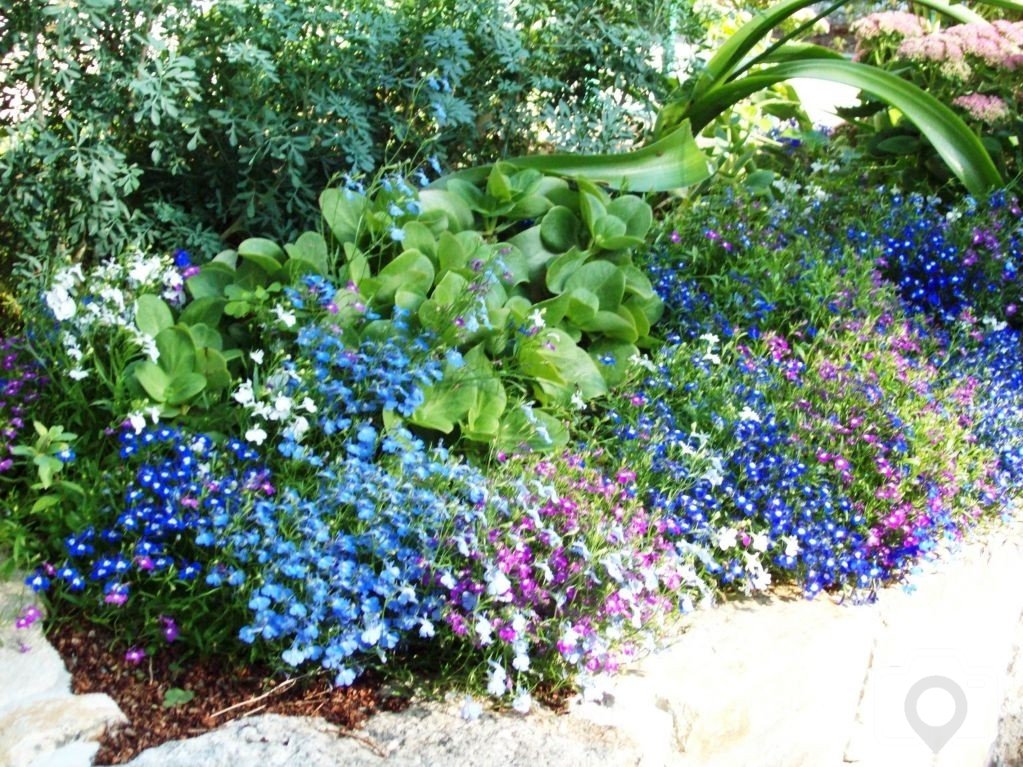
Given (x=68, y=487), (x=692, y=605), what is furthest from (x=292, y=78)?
(x=692, y=605)

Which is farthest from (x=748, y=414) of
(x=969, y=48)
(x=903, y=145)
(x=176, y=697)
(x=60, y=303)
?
(x=969, y=48)

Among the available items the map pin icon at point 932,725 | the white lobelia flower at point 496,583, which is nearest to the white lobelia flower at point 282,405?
the white lobelia flower at point 496,583

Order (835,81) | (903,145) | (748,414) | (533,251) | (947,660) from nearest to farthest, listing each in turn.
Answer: (748,414) < (947,660) < (533,251) < (835,81) < (903,145)

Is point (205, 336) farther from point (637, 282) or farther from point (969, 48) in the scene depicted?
point (969, 48)

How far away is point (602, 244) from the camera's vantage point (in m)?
3.04

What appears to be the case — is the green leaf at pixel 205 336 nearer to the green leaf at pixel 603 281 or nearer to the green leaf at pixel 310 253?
the green leaf at pixel 310 253

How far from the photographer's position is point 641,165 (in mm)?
3465

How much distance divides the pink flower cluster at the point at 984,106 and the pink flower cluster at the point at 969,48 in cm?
10

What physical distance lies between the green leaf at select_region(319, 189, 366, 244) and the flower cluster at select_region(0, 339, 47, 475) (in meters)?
0.76

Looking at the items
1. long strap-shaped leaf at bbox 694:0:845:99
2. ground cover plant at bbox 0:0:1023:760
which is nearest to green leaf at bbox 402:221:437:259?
ground cover plant at bbox 0:0:1023:760

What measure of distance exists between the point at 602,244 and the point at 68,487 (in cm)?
155

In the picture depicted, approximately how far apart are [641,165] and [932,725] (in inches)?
71.7

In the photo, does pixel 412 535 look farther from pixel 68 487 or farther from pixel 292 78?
pixel 292 78

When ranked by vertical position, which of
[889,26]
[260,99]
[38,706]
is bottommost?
[38,706]
